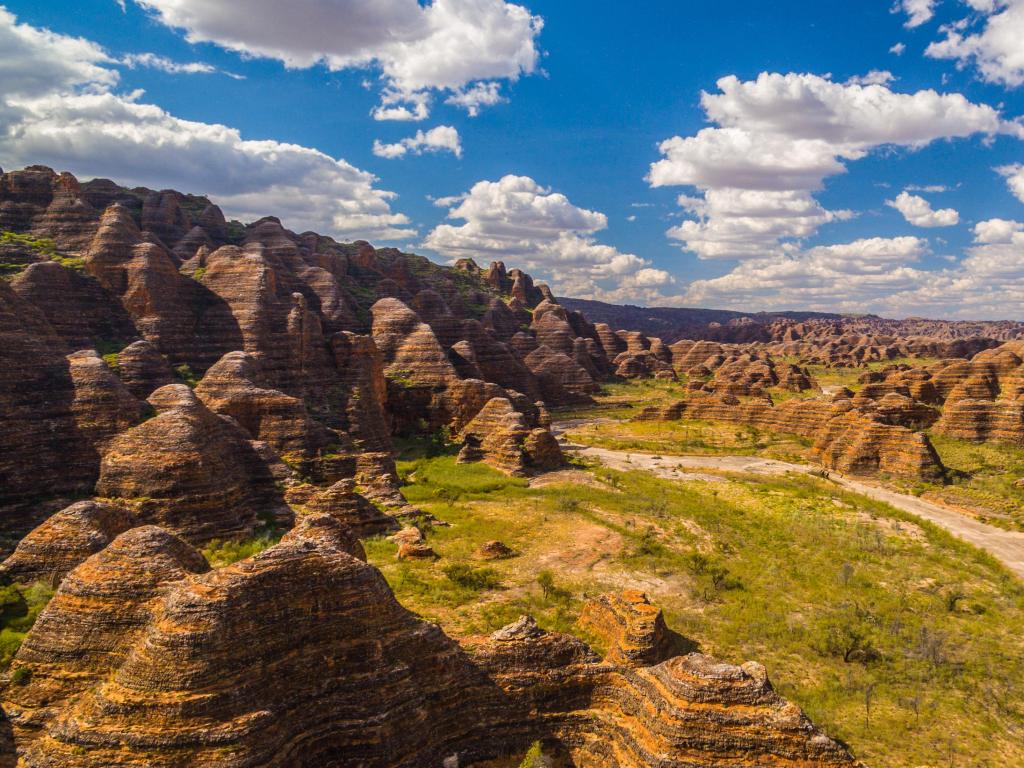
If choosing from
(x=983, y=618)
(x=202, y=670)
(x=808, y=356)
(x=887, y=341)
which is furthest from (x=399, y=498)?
(x=887, y=341)

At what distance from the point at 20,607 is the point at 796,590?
29437 mm

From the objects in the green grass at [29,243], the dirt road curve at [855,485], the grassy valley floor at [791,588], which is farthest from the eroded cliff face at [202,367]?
the dirt road curve at [855,485]

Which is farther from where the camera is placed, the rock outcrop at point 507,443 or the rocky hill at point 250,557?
the rock outcrop at point 507,443

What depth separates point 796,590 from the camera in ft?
83.3

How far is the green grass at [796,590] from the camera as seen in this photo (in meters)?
17.0

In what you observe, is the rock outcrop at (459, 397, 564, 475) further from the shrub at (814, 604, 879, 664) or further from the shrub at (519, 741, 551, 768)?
the shrub at (519, 741, 551, 768)

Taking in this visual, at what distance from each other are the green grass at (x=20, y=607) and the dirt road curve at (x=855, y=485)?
138 ft

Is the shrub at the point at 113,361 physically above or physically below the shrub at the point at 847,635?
above

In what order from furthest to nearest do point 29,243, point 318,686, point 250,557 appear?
point 29,243 → point 250,557 → point 318,686

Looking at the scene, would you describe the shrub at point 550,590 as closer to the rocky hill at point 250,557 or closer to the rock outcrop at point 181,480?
the rocky hill at point 250,557

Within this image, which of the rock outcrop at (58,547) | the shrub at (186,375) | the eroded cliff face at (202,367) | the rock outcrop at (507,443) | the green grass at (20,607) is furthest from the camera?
the rock outcrop at (507,443)

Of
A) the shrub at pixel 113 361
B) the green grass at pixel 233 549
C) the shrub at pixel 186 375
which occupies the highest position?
the shrub at pixel 113 361

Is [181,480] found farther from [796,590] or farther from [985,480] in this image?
[985,480]

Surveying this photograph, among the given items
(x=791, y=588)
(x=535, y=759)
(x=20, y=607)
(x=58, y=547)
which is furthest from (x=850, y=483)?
(x=20, y=607)
